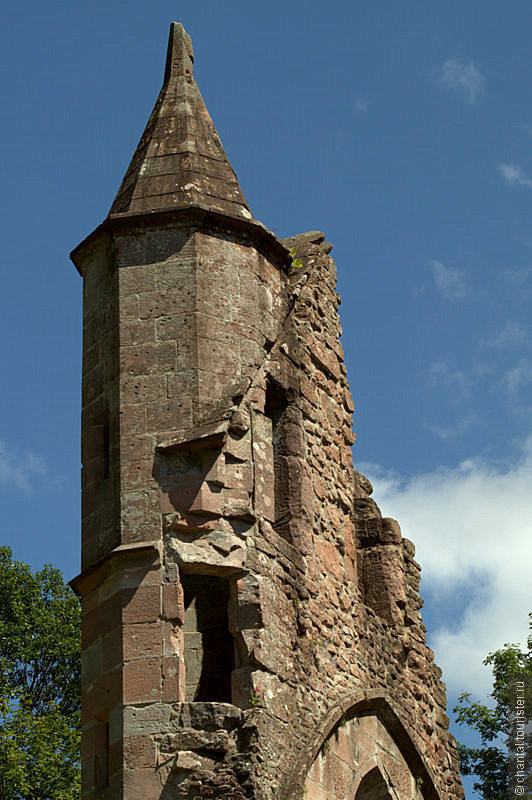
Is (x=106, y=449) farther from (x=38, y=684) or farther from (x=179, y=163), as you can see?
(x=38, y=684)

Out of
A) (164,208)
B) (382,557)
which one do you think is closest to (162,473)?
(164,208)

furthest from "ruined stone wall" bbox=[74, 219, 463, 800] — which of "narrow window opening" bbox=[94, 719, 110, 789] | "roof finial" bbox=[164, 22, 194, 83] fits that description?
"roof finial" bbox=[164, 22, 194, 83]

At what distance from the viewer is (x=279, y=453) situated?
12.0 metres

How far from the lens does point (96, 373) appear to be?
11.7m

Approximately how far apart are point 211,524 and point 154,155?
326 cm

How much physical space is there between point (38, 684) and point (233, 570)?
44.5 feet

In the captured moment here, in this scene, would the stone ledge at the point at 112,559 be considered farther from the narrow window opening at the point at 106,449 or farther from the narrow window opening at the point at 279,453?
the narrow window opening at the point at 279,453

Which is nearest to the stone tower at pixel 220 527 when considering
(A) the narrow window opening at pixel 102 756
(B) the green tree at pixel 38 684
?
(A) the narrow window opening at pixel 102 756

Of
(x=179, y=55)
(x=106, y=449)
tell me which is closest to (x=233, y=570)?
(x=106, y=449)

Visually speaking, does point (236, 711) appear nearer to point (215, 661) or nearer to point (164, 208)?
point (215, 661)

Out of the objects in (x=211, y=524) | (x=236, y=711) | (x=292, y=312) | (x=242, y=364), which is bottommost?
(x=236, y=711)

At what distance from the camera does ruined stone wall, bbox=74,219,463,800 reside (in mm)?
10211

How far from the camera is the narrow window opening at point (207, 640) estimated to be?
10.7m

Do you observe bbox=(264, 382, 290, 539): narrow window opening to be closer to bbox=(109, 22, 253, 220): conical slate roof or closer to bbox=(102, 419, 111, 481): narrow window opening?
bbox=(102, 419, 111, 481): narrow window opening
